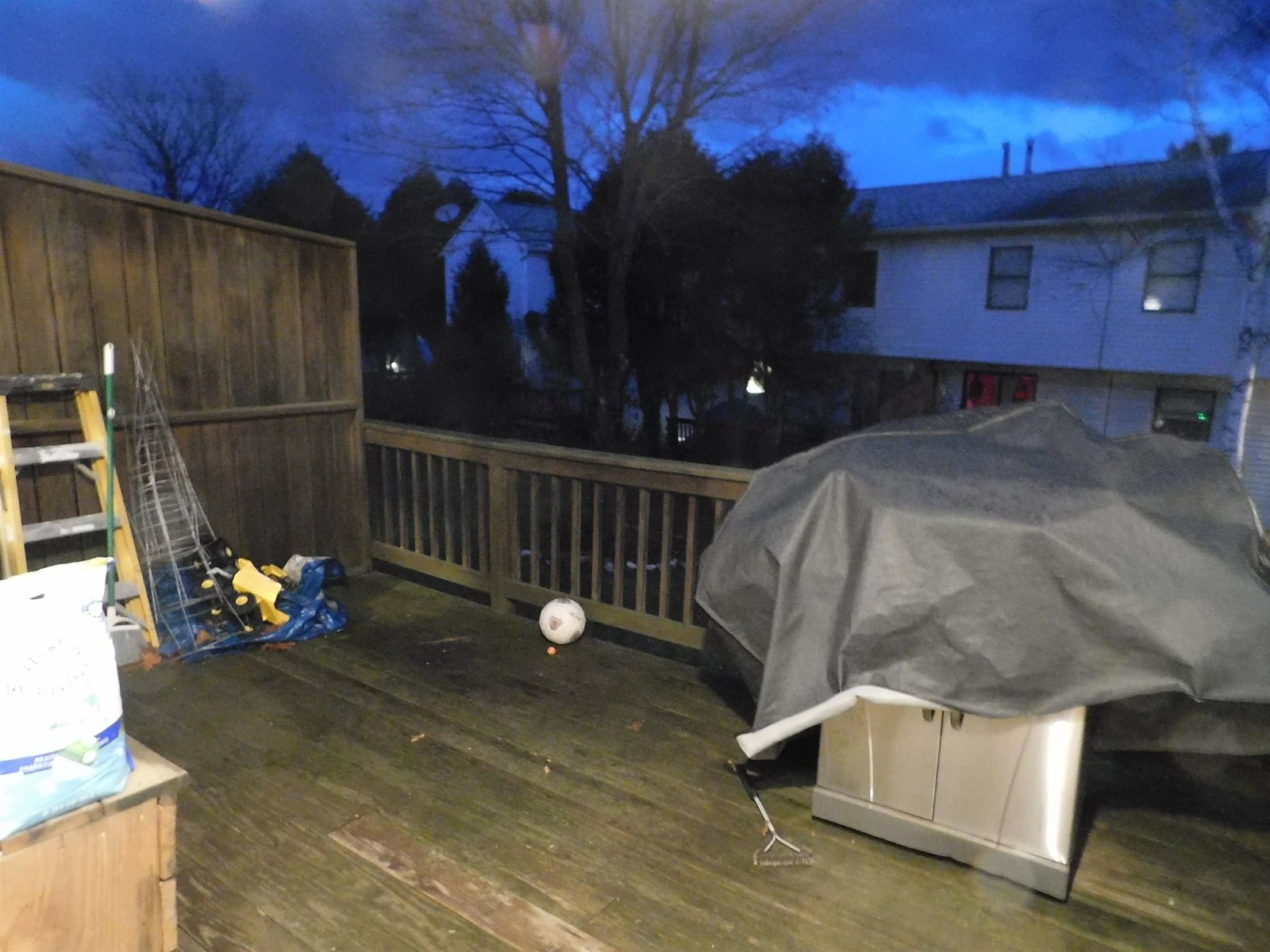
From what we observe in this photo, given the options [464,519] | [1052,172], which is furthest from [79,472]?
[1052,172]

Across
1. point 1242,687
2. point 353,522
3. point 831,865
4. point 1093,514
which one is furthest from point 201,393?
point 1242,687

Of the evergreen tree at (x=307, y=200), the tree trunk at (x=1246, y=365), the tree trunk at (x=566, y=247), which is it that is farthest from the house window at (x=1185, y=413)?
the evergreen tree at (x=307, y=200)

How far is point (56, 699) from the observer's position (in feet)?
3.97

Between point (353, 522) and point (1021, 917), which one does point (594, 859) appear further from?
point (353, 522)

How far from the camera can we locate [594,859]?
203cm

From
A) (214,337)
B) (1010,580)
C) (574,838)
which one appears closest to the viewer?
(1010,580)

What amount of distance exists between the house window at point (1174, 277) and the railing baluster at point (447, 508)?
5.35 metres

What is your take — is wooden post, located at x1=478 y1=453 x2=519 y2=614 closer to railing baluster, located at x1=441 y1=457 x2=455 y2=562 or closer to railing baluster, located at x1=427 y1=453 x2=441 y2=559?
railing baluster, located at x1=441 y1=457 x2=455 y2=562

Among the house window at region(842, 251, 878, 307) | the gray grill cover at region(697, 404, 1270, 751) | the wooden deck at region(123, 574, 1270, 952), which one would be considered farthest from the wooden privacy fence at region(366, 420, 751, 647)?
the house window at region(842, 251, 878, 307)

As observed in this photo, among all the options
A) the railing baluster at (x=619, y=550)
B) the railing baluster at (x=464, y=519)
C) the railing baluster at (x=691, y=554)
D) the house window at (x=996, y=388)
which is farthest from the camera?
the house window at (x=996, y=388)

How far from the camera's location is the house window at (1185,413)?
206 inches

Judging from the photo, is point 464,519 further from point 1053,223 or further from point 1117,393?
point 1053,223

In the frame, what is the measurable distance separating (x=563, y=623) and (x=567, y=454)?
0.75 m

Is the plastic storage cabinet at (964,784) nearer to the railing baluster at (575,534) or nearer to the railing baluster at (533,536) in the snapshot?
the railing baluster at (575,534)
